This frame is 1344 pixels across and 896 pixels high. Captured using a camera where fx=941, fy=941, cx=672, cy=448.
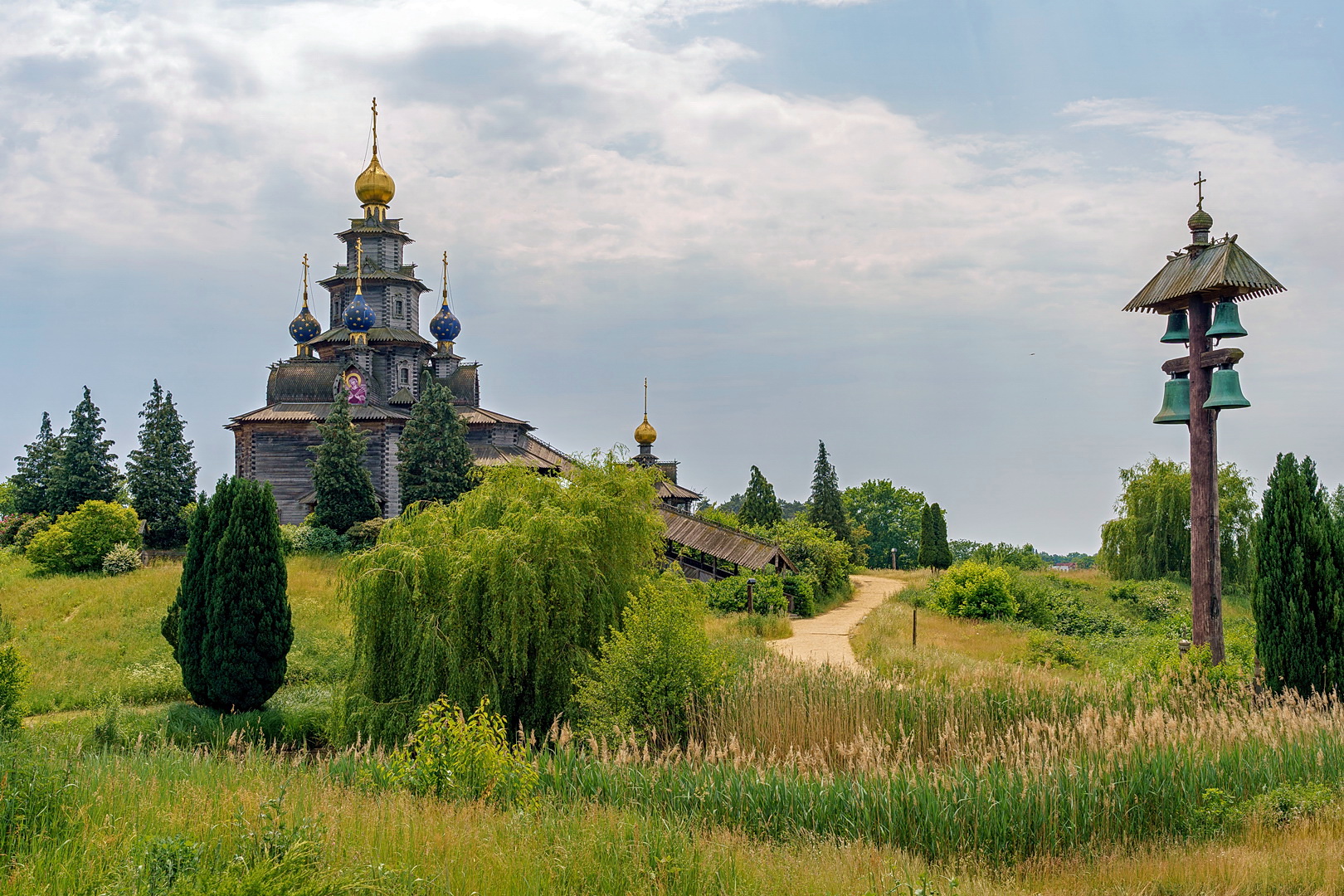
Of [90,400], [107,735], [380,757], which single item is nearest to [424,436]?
[90,400]

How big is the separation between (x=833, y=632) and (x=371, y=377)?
26.6 m

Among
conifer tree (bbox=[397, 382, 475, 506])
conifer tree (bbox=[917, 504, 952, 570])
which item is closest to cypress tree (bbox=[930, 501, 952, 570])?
conifer tree (bbox=[917, 504, 952, 570])

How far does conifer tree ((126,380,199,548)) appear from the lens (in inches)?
1288

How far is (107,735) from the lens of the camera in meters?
13.7

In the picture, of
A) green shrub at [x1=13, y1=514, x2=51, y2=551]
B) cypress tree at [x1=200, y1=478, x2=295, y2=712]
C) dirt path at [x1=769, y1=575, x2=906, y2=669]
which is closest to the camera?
cypress tree at [x1=200, y1=478, x2=295, y2=712]

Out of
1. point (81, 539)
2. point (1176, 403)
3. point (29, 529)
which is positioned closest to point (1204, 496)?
point (1176, 403)

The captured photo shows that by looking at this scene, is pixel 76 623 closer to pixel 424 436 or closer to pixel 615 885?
pixel 424 436

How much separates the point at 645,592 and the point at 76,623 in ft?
54.5

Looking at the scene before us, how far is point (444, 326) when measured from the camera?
46.7 meters

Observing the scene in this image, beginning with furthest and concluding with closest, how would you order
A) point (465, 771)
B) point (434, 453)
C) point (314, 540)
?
point (434, 453)
point (314, 540)
point (465, 771)

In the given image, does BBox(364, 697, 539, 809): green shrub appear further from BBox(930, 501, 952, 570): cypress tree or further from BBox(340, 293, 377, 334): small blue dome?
BBox(930, 501, 952, 570): cypress tree

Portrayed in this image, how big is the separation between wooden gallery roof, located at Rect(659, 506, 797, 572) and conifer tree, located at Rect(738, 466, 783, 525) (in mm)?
12643

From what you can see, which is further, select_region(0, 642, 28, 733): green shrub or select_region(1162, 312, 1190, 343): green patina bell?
select_region(1162, 312, 1190, 343): green patina bell

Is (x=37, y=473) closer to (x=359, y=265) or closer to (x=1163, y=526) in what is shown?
(x=359, y=265)
